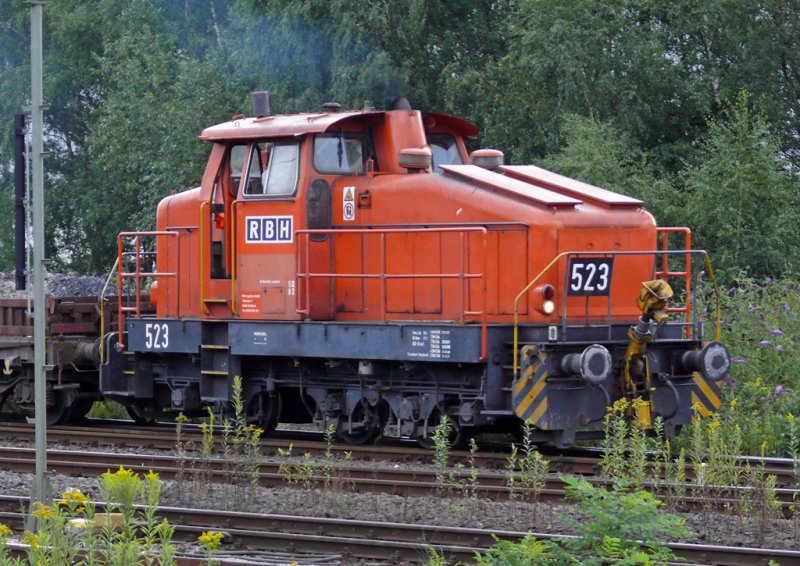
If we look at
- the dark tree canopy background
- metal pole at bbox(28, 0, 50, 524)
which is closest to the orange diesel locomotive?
metal pole at bbox(28, 0, 50, 524)

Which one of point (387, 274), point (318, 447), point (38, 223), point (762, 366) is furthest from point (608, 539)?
point (762, 366)

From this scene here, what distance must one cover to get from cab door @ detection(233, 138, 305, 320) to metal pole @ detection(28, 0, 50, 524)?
4659mm

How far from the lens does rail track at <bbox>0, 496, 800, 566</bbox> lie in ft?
26.9

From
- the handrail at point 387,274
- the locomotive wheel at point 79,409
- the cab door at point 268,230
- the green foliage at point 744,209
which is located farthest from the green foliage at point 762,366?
the locomotive wheel at point 79,409

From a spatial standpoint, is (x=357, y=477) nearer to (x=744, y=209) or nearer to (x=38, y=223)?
(x=38, y=223)

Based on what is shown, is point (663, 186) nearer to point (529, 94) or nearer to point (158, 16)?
point (529, 94)

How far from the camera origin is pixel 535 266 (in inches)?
475

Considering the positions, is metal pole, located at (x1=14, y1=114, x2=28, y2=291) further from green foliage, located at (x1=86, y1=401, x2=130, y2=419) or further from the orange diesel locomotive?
green foliage, located at (x1=86, y1=401, x2=130, y2=419)

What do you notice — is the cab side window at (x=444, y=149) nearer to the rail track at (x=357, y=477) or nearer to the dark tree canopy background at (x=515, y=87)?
the rail track at (x=357, y=477)

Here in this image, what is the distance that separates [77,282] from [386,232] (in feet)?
31.3

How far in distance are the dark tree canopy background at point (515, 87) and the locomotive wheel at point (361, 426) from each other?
Result: 313 inches

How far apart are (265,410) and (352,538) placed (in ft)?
18.3

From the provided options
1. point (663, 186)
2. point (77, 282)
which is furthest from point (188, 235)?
point (663, 186)

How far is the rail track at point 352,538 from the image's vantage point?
8188 mm
